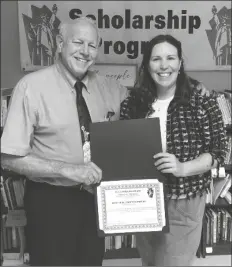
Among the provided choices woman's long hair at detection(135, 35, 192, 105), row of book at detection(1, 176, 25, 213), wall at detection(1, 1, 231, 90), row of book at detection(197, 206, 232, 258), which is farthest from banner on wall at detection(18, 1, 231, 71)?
row of book at detection(197, 206, 232, 258)

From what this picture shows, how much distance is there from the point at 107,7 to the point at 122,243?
1.72 m

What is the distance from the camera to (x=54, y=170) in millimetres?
1238

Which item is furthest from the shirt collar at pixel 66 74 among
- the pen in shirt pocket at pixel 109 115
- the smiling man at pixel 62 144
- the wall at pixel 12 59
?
the wall at pixel 12 59

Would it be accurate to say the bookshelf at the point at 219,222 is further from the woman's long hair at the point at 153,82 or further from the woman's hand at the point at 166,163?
the woman's hand at the point at 166,163

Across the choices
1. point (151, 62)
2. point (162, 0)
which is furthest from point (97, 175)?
point (162, 0)

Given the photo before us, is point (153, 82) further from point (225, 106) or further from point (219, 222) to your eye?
point (219, 222)

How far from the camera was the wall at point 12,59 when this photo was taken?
2.33m

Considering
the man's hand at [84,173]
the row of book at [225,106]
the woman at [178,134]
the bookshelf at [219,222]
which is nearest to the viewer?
the man's hand at [84,173]

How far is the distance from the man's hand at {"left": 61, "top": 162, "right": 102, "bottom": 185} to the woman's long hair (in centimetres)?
38

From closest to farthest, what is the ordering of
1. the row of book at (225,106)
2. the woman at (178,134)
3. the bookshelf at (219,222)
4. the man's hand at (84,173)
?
the man's hand at (84,173)
the woman at (178,134)
the row of book at (225,106)
the bookshelf at (219,222)

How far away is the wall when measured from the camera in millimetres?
2326

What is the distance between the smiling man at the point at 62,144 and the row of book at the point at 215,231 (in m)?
1.22

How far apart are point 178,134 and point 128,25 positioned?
51.4 inches

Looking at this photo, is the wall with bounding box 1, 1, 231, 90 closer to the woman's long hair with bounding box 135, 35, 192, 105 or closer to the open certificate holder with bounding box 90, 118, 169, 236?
the woman's long hair with bounding box 135, 35, 192, 105
